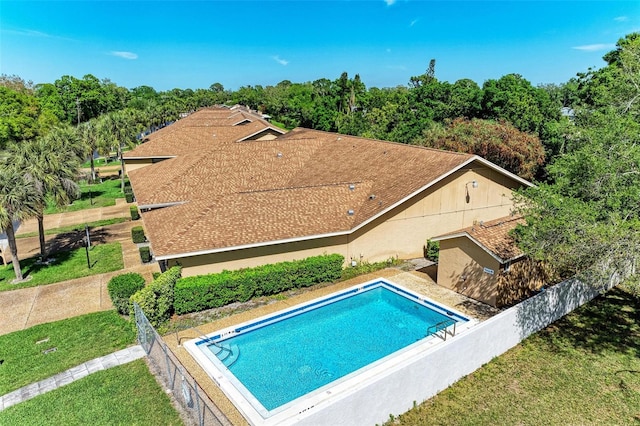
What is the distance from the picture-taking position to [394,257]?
21859mm

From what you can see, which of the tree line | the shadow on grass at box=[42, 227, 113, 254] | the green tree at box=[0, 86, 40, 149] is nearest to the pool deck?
the tree line

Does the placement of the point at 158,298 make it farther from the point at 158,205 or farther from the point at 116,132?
the point at 116,132

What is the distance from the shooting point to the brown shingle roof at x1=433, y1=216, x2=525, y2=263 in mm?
15562

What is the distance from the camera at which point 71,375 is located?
11.8 meters

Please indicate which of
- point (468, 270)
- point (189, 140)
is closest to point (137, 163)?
point (189, 140)

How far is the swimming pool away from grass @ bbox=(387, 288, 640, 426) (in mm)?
2100

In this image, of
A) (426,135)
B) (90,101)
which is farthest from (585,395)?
(90,101)

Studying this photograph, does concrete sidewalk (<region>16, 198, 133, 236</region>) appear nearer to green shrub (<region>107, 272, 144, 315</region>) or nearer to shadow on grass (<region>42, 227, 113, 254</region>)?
shadow on grass (<region>42, 227, 113, 254</region>)

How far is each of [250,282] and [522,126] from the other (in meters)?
34.7

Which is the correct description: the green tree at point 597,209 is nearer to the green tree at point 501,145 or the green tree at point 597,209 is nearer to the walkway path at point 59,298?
the walkway path at point 59,298

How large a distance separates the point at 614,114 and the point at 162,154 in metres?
33.0

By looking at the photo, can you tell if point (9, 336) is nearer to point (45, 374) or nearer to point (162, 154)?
point (45, 374)

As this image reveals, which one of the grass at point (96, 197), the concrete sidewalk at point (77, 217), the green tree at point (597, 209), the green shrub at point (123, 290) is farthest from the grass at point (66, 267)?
the green tree at point (597, 209)

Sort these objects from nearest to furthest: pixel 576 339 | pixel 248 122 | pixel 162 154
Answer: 1. pixel 576 339
2. pixel 162 154
3. pixel 248 122
